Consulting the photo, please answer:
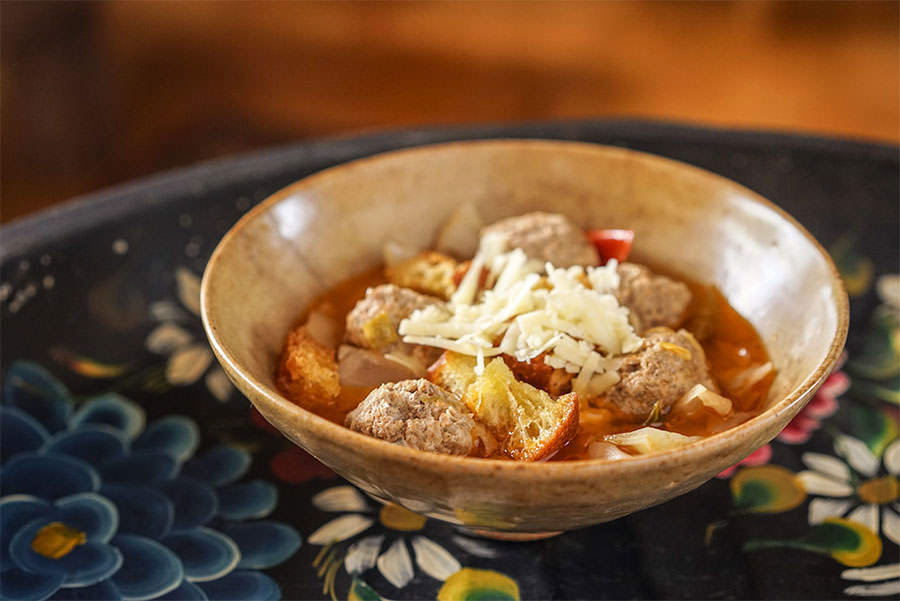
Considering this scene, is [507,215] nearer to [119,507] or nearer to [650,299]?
[650,299]

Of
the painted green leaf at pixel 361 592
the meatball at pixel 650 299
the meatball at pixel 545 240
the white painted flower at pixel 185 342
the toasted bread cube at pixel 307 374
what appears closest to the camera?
the painted green leaf at pixel 361 592

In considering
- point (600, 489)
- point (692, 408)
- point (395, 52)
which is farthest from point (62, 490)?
point (395, 52)

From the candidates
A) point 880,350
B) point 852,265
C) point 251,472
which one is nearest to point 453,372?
point 251,472

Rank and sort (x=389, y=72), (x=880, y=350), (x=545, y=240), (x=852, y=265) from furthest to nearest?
(x=389, y=72)
(x=852, y=265)
(x=880, y=350)
(x=545, y=240)

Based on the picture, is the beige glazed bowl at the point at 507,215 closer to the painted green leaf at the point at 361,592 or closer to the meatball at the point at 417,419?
the meatball at the point at 417,419

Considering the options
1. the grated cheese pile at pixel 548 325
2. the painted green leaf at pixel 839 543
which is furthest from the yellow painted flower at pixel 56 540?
the painted green leaf at pixel 839 543

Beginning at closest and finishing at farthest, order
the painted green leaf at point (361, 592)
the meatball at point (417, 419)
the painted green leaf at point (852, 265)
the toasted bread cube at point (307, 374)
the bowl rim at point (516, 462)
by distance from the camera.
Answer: the bowl rim at point (516, 462) < the meatball at point (417, 419) < the painted green leaf at point (361, 592) < the toasted bread cube at point (307, 374) < the painted green leaf at point (852, 265)
